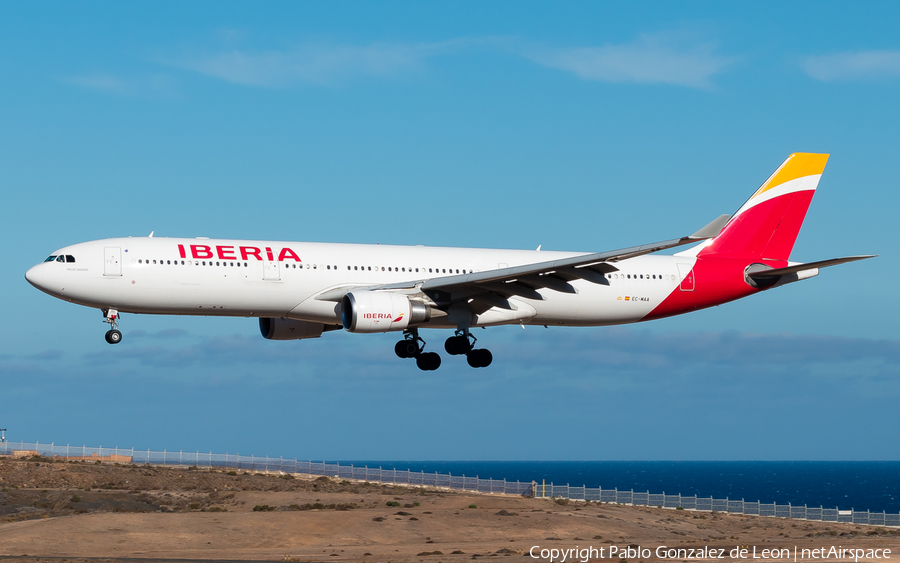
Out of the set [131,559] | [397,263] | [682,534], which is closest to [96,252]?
[397,263]

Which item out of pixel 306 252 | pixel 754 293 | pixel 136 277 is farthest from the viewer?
pixel 754 293

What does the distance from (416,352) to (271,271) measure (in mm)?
8155

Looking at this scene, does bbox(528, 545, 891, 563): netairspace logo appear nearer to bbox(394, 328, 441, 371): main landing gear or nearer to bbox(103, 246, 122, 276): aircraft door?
bbox(394, 328, 441, 371): main landing gear

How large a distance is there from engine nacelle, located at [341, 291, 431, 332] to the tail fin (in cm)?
1536

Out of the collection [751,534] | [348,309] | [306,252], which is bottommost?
[751,534]

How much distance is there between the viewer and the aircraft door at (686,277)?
42.8m

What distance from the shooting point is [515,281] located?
3769 cm

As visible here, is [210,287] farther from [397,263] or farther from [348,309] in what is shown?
[397,263]

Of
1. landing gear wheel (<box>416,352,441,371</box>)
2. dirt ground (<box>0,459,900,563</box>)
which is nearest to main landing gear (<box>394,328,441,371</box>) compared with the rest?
landing gear wheel (<box>416,352,441,371</box>)

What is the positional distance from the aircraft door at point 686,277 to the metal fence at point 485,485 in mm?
Answer: 29100

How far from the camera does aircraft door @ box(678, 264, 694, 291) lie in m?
42.8

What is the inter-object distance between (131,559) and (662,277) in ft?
84.7

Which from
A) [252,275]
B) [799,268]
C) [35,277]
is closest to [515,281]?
[252,275]

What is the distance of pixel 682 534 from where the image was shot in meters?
57.1
